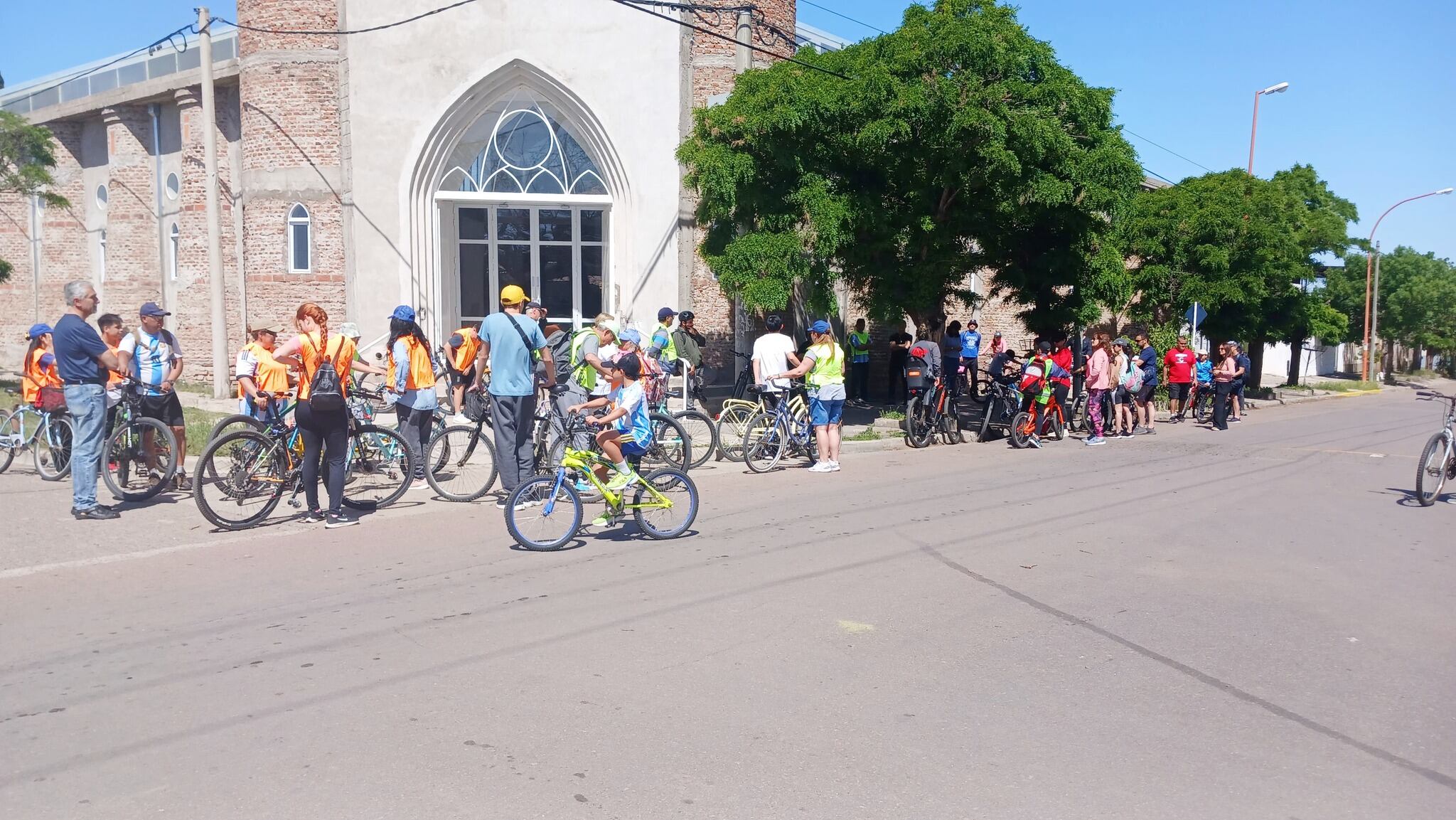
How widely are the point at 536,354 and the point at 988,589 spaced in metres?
5.37

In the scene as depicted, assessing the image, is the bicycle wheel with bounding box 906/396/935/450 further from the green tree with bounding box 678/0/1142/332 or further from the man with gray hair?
the man with gray hair

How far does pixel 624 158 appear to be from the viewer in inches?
722

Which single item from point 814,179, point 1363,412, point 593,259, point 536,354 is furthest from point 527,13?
point 1363,412

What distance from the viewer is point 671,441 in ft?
37.2

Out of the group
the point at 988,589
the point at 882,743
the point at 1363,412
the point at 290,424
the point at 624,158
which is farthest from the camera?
the point at 1363,412

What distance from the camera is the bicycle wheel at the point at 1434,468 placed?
10602mm

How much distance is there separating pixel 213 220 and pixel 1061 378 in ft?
46.8

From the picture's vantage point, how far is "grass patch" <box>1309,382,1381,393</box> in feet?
131

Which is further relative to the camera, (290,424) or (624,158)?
(624,158)

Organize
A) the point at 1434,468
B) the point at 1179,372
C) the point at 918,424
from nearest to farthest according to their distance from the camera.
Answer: the point at 1434,468, the point at 918,424, the point at 1179,372

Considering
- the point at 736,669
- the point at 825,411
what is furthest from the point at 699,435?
the point at 736,669

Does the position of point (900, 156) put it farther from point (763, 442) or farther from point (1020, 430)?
point (763, 442)

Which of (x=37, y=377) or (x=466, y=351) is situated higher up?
(x=466, y=351)

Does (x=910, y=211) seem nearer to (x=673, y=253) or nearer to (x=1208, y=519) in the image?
(x=673, y=253)
